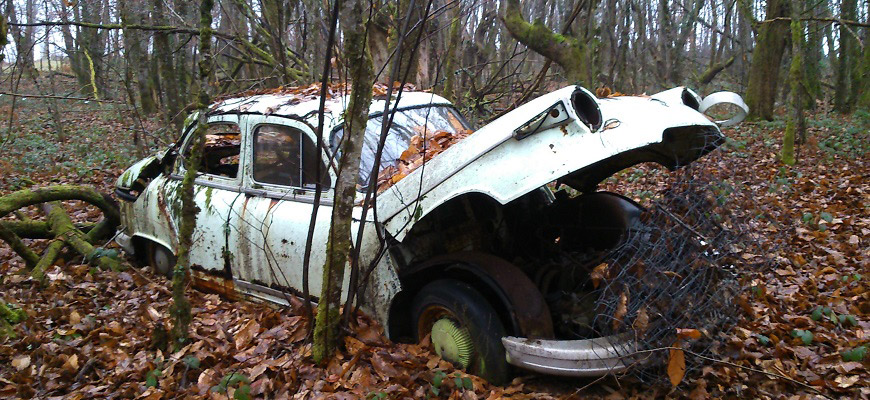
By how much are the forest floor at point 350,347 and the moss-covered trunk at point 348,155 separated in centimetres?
38

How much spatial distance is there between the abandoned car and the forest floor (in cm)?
23

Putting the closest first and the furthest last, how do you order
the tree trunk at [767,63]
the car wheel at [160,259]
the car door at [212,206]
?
the car door at [212,206], the car wheel at [160,259], the tree trunk at [767,63]

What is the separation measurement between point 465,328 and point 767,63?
12.1 metres

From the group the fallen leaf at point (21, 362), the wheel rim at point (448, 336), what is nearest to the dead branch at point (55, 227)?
the fallen leaf at point (21, 362)

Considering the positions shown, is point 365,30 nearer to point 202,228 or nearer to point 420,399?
point 420,399

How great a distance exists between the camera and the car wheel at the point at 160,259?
213 inches

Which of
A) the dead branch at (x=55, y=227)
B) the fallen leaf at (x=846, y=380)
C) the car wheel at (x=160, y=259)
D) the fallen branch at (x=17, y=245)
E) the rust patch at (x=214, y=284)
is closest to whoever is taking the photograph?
the fallen leaf at (x=846, y=380)

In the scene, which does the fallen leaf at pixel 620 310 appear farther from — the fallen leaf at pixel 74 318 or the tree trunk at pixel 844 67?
the tree trunk at pixel 844 67

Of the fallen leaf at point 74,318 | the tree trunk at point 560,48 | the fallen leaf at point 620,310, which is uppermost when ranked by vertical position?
the tree trunk at point 560,48

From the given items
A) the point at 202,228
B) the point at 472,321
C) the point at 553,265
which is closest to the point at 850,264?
the point at 553,265

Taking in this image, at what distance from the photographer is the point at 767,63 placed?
1261 cm

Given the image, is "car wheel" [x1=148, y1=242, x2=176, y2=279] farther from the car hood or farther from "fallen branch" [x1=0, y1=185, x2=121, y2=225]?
the car hood

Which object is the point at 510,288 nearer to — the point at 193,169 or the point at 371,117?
the point at 371,117

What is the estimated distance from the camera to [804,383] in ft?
10.9
